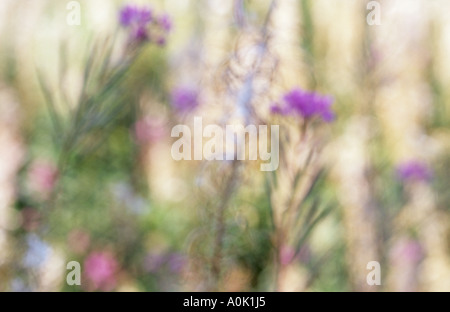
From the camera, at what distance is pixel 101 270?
3.55ft

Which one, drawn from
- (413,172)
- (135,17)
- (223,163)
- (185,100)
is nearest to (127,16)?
(135,17)

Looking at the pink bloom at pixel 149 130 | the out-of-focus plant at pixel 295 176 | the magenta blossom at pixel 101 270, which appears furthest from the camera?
the pink bloom at pixel 149 130

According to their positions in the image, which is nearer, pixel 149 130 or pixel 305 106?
pixel 305 106

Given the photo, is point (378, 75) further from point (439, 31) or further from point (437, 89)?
point (439, 31)

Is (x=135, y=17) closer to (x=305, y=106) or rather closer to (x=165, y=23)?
(x=165, y=23)

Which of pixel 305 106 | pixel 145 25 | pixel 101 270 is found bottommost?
pixel 101 270

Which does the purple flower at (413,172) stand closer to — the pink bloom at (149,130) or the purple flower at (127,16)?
the pink bloom at (149,130)

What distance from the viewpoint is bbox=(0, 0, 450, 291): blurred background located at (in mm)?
726

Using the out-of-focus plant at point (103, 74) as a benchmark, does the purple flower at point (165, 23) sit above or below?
above

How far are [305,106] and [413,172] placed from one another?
497 mm

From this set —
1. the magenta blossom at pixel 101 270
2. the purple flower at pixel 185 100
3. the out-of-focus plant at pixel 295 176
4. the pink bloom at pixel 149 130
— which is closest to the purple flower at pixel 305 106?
the out-of-focus plant at pixel 295 176

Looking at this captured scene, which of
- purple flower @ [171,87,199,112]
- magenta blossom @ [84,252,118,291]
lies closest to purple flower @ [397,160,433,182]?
purple flower @ [171,87,199,112]

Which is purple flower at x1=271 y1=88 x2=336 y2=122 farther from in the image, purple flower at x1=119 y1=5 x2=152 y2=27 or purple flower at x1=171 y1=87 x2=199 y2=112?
purple flower at x1=171 y1=87 x2=199 y2=112

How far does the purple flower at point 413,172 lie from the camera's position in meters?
1.08
